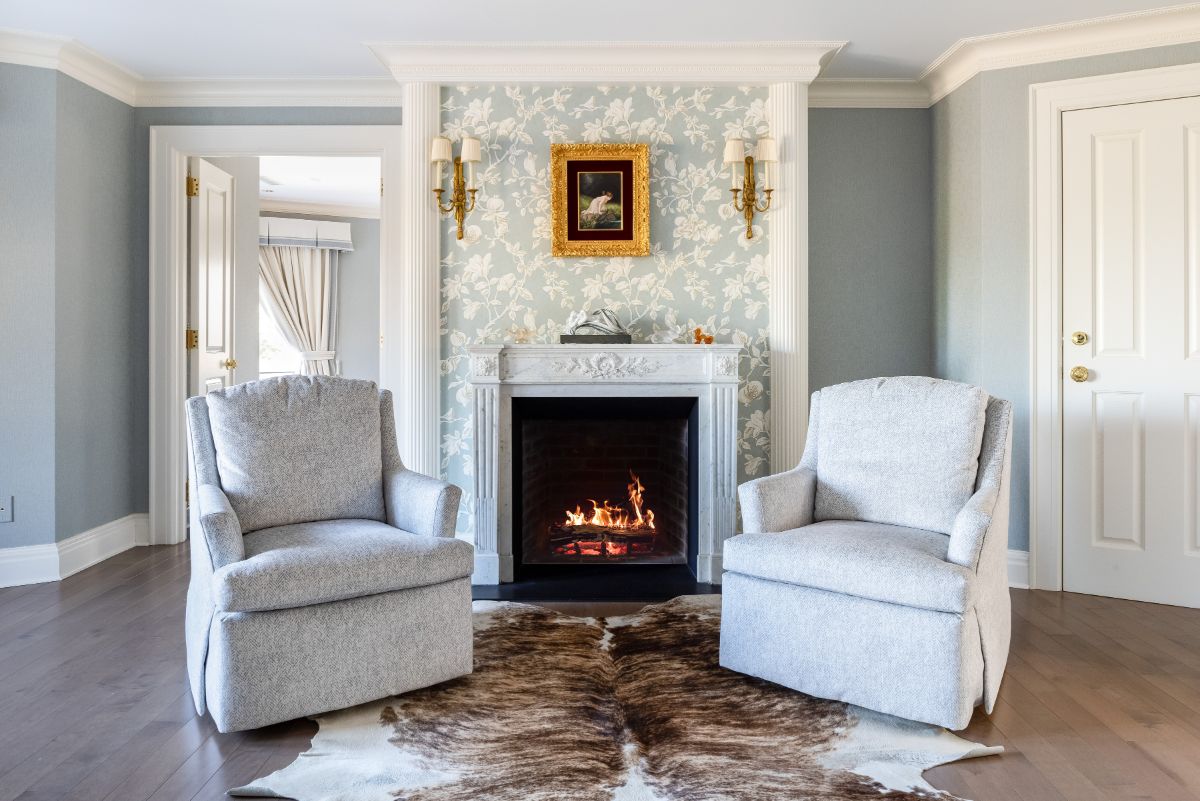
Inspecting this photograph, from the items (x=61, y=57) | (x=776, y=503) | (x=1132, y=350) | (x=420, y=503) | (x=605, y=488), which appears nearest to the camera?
(x=420, y=503)

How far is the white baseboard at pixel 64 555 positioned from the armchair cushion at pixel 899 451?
3.28 m

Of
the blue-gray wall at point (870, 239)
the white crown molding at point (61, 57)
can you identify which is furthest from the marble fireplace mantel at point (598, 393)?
the white crown molding at point (61, 57)

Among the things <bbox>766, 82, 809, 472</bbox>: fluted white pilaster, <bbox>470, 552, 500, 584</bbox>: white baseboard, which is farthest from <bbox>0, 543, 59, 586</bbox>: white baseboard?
<bbox>766, 82, 809, 472</bbox>: fluted white pilaster

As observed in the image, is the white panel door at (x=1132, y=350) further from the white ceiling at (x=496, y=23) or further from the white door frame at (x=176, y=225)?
the white door frame at (x=176, y=225)

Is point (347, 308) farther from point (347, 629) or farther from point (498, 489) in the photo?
point (347, 629)

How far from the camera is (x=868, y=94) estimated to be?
4.39m

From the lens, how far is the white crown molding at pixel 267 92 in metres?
4.41

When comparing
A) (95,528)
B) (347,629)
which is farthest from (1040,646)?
(95,528)

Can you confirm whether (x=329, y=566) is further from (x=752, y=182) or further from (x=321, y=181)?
(x=321, y=181)

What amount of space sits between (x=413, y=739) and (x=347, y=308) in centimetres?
666

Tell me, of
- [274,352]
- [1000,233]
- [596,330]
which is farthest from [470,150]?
[274,352]

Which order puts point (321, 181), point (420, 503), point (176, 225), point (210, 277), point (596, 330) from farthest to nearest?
point (321, 181) → point (210, 277) → point (176, 225) → point (596, 330) → point (420, 503)

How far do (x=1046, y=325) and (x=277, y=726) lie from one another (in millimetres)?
3331

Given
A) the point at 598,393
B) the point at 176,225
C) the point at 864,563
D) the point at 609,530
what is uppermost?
the point at 176,225
